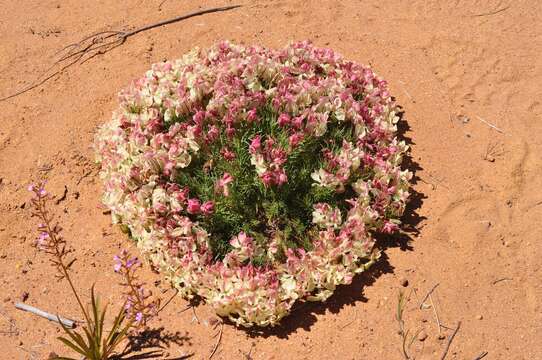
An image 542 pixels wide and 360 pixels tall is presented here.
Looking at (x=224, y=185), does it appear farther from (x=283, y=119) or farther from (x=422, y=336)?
(x=422, y=336)

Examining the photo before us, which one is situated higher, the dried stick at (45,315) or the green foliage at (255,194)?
the green foliage at (255,194)

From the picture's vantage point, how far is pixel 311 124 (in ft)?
14.4

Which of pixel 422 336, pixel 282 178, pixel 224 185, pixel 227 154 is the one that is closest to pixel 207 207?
pixel 224 185

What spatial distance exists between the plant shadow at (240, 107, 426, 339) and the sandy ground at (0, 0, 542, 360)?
11 millimetres

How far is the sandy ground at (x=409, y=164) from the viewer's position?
3.89 meters

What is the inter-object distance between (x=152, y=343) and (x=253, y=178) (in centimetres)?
144

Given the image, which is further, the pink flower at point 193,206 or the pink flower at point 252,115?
the pink flower at point 252,115

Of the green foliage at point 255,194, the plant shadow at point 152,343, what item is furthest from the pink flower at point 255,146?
the plant shadow at point 152,343

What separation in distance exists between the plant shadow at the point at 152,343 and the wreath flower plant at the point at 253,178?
33 cm

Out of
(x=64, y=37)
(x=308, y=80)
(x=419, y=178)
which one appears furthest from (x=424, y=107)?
(x=64, y=37)

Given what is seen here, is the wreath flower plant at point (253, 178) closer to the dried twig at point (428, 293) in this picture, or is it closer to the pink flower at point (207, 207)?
the pink flower at point (207, 207)

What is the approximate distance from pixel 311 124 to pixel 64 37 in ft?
12.5

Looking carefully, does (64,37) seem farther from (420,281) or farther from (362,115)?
(420,281)

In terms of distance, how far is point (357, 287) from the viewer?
412 cm
